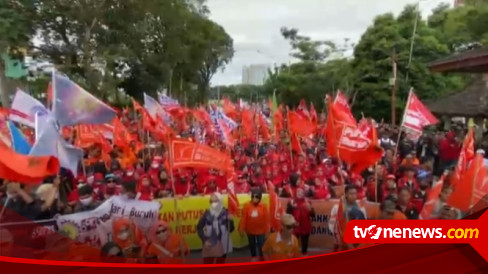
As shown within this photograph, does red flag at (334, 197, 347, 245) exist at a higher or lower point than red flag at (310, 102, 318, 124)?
lower

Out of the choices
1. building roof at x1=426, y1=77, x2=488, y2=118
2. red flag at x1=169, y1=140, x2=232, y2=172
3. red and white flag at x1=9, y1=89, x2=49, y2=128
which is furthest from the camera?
red flag at x1=169, y1=140, x2=232, y2=172

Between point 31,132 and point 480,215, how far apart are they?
1566 mm

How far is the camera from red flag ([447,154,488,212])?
1.80 m

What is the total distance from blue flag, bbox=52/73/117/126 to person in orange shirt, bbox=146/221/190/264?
400 millimetres

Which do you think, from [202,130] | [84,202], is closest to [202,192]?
[202,130]

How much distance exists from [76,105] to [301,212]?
837 millimetres

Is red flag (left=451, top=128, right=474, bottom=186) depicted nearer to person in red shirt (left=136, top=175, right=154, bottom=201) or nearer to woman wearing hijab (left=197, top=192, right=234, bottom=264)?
woman wearing hijab (left=197, top=192, right=234, bottom=264)

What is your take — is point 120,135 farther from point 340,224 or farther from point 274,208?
point 340,224

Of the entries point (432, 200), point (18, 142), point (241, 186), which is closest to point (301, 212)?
point (241, 186)

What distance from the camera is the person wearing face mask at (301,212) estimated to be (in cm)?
180

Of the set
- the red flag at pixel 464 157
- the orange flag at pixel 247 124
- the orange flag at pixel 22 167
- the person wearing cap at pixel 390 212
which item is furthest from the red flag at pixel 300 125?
the orange flag at pixel 22 167

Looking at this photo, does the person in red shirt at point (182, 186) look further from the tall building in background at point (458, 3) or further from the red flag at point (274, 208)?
the tall building in background at point (458, 3)

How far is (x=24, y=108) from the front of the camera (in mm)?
1571

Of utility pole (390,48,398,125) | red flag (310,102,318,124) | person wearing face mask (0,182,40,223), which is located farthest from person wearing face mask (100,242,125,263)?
utility pole (390,48,398,125)
